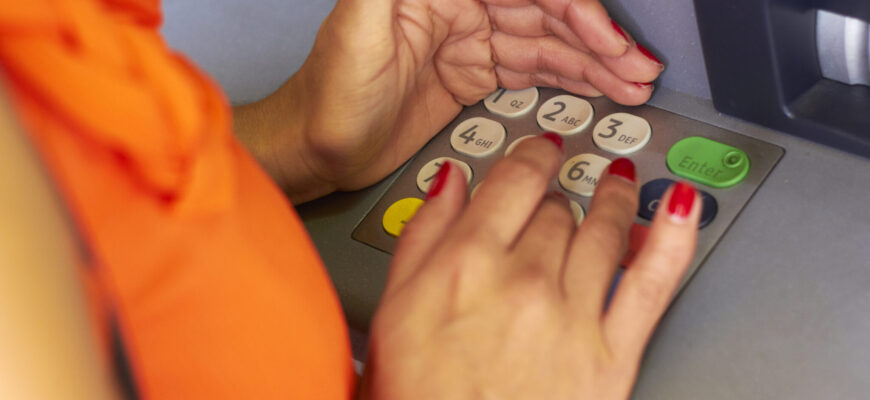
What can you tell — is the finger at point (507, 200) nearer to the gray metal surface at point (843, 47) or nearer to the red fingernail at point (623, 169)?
the red fingernail at point (623, 169)

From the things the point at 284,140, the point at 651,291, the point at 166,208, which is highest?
the point at 166,208

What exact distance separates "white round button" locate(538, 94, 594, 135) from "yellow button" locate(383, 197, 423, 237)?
5.6 inches

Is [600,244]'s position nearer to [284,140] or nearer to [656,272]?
[656,272]

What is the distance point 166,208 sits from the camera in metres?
0.36

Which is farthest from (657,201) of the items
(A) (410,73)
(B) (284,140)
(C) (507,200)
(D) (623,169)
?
(B) (284,140)

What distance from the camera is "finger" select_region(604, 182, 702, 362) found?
558mm

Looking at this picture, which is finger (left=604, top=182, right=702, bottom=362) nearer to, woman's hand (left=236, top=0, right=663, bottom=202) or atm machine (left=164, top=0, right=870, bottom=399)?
atm machine (left=164, top=0, right=870, bottom=399)

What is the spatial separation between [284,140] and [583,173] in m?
0.32

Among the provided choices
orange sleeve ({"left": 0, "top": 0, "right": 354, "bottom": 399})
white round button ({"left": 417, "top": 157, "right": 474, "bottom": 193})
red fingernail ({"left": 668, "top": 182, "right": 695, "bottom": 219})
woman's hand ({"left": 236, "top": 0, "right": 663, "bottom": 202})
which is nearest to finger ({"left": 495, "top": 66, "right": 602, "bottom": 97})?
woman's hand ({"left": 236, "top": 0, "right": 663, "bottom": 202})

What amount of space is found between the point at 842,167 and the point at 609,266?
227 millimetres

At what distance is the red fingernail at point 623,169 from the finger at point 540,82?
0.14 m

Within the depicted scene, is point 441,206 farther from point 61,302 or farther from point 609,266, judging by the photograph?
point 61,302

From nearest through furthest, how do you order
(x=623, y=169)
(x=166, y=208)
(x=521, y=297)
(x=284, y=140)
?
(x=166, y=208)
(x=521, y=297)
(x=623, y=169)
(x=284, y=140)

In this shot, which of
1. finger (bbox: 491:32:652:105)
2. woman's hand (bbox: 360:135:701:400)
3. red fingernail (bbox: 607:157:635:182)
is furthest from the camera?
finger (bbox: 491:32:652:105)
